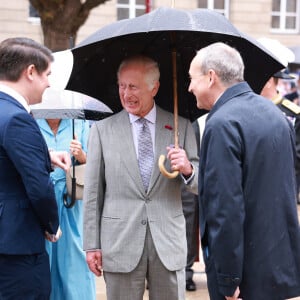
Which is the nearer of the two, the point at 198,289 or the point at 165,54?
the point at 165,54

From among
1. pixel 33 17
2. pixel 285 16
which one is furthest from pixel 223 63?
pixel 285 16

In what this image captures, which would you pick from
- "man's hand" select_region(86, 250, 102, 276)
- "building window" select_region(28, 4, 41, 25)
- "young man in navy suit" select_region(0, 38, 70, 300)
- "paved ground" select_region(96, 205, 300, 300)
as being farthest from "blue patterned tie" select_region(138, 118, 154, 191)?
"building window" select_region(28, 4, 41, 25)

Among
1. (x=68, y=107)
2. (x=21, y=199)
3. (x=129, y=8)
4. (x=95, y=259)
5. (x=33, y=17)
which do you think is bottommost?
(x=95, y=259)

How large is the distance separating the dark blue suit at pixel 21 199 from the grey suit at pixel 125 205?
1.34 ft

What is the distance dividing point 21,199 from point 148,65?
1055 mm

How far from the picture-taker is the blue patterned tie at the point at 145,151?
368cm

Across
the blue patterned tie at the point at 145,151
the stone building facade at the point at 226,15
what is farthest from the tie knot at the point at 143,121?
the stone building facade at the point at 226,15

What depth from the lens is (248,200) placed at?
9.78ft

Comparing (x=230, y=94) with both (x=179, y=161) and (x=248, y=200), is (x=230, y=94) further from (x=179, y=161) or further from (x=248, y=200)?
(x=179, y=161)

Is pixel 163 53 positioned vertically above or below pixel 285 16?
above

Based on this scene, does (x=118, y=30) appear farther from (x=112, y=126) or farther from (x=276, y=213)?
(x=276, y=213)

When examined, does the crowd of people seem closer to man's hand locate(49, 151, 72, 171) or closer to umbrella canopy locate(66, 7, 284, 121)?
man's hand locate(49, 151, 72, 171)

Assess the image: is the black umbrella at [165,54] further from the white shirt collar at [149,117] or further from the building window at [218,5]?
the building window at [218,5]

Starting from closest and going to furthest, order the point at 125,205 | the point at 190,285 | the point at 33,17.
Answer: the point at 125,205, the point at 190,285, the point at 33,17
